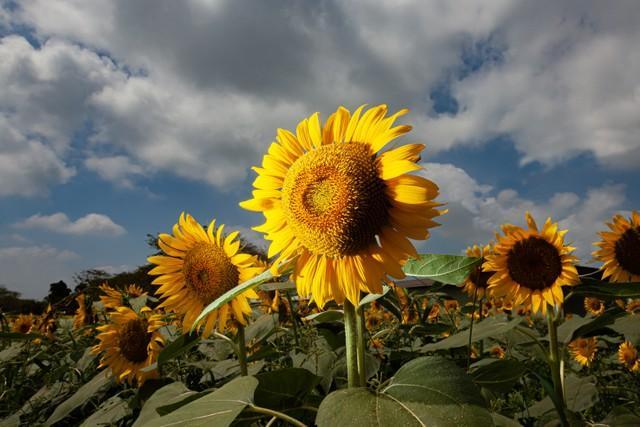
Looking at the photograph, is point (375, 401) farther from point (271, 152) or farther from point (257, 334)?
point (257, 334)

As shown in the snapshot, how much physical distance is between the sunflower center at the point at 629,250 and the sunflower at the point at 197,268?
3.12m

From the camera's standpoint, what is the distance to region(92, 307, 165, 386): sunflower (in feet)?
10.1

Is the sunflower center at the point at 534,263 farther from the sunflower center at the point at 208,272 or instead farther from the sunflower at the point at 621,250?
the sunflower center at the point at 208,272

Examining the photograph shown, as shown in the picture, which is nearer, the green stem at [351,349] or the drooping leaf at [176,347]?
the green stem at [351,349]

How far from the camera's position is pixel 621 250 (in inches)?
150

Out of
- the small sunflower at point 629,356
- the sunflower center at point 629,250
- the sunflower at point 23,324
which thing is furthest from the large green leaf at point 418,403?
the sunflower at point 23,324

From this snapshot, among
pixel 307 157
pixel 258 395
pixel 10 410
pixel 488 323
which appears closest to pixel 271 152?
pixel 307 157

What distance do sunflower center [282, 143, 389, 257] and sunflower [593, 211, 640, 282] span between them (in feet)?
10.3

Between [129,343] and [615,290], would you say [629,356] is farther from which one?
[129,343]

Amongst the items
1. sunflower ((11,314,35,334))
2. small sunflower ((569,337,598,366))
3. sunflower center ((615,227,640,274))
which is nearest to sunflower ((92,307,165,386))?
sunflower center ((615,227,640,274))

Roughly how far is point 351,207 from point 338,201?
0.16 feet

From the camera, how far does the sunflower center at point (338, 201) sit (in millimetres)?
1510

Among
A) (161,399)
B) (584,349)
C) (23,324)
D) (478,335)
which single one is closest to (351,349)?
(478,335)

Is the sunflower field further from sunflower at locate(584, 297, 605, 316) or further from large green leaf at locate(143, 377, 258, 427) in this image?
sunflower at locate(584, 297, 605, 316)
